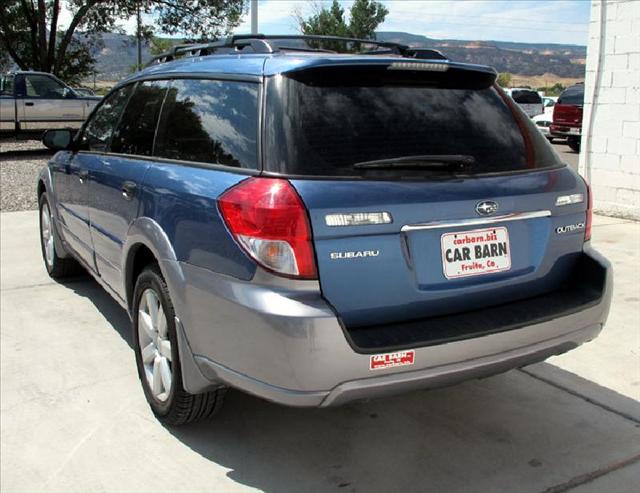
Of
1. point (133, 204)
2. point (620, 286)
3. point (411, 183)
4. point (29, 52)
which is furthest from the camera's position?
point (29, 52)

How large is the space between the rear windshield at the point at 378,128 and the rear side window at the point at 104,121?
6.05 feet

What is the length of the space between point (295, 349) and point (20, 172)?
11223 millimetres

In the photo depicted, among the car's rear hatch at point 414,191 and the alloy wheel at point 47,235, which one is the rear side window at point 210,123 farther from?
the alloy wheel at point 47,235

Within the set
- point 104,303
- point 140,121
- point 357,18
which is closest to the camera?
point 140,121

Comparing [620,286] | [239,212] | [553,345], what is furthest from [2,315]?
[620,286]

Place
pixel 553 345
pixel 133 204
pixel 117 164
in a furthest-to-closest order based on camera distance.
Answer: pixel 117 164
pixel 133 204
pixel 553 345

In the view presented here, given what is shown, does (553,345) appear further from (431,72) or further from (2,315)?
(2,315)

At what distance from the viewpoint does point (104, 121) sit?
4508mm

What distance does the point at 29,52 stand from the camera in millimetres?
26766

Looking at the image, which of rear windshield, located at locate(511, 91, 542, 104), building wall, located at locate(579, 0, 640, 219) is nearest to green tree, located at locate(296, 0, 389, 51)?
rear windshield, located at locate(511, 91, 542, 104)

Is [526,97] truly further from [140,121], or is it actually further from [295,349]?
[295,349]

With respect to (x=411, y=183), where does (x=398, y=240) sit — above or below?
below

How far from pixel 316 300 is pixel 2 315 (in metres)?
3.35

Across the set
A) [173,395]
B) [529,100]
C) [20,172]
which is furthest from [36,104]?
[529,100]
